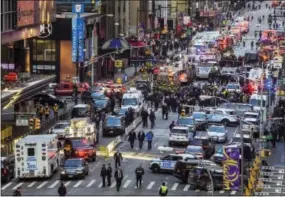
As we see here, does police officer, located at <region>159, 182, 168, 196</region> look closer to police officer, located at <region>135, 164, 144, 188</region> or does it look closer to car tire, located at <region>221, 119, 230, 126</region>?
police officer, located at <region>135, 164, 144, 188</region>

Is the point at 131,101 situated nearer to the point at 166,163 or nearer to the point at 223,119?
the point at 223,119

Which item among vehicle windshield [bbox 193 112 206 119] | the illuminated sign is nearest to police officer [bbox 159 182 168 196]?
vehicle windshield [bbox 193 112 206 119]

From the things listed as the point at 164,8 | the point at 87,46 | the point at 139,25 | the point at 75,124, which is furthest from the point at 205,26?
the point at 75,124

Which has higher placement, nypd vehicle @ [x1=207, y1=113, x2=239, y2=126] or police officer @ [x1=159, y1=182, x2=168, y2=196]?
nypd vehicle @ [x1=207, y1=113, x2=239, y2=126]

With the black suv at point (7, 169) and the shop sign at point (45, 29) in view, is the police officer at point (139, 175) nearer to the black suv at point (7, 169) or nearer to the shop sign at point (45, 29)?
the black suv at point (7, 169)

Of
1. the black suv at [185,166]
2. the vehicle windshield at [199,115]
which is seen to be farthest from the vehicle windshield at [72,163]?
the vehicle windshield at [199,115]

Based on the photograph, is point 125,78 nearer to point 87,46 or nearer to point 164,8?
point 87,46

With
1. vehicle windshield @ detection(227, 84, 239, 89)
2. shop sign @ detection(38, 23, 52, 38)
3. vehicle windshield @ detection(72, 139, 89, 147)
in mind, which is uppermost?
shop sign @ detection(38, 23, 52, 38)

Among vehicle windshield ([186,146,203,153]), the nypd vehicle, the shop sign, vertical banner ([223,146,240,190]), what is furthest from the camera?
the shop sign
